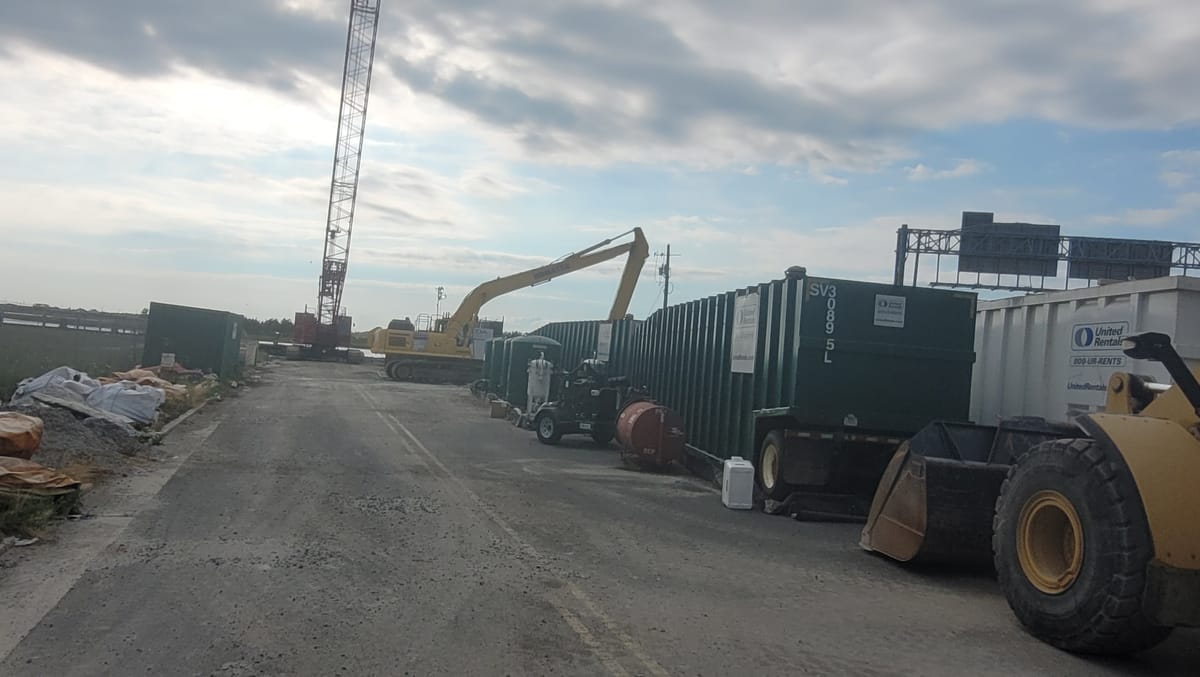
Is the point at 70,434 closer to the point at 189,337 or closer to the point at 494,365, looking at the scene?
the point at 189,337

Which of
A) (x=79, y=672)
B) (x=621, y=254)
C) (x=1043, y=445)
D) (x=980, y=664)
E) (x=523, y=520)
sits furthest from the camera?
(x=621, y=254)

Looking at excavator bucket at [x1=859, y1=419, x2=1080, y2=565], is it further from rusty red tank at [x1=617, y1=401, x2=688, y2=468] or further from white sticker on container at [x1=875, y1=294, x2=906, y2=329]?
rusty red tank at [x1=617, y1=401, x2=688, y2=468]

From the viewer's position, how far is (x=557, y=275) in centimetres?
3638

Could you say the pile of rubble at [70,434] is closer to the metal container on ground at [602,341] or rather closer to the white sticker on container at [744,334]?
the white sticker on container at [744,334]

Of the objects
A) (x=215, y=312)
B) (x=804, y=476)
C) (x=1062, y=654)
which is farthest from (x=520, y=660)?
(x=215, y=312)

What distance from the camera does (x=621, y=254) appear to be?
33938mm

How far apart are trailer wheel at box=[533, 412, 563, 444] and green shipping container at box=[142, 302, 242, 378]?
14.1 m

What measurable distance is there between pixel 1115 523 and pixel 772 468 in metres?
6.87

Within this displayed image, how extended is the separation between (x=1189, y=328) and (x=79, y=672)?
978 centimetres

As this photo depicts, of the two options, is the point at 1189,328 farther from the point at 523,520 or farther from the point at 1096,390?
the point at 523,520

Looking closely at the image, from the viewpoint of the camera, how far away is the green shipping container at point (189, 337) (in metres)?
28.6

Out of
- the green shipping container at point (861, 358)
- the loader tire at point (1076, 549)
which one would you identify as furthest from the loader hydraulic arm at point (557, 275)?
the loader tire at point (1076, 549)

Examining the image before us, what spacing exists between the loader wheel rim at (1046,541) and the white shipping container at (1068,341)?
197cm

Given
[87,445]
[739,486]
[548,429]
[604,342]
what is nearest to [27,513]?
[87,445]
